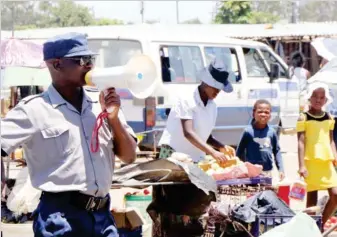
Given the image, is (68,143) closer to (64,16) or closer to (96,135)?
(96,135)

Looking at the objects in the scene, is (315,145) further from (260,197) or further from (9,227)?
(9,227)

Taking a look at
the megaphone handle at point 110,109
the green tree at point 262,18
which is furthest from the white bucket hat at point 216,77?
the green tree at point 262,18

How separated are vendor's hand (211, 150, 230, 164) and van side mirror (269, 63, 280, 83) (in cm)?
802

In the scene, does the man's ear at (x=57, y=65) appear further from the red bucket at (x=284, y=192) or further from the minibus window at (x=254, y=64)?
the minibus window at (x=254, y=64)

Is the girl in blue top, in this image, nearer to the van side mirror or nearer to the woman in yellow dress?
the woman in yellow dress

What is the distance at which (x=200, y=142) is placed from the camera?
6.61 metres

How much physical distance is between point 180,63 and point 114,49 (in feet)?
3.88

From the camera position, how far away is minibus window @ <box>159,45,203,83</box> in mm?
12938

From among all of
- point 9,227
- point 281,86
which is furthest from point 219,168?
point 281,86

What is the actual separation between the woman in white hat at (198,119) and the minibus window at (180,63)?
591cm

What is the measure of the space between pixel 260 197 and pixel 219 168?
0.67 metres

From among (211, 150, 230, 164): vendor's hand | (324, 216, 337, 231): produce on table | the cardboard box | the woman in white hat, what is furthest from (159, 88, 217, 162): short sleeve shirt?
(324, 216, 337, 231): produce on table

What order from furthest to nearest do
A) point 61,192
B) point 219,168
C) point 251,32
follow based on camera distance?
point 251,32 → point 219,168 → point 61,192

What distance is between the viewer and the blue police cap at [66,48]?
4176 millimetres
